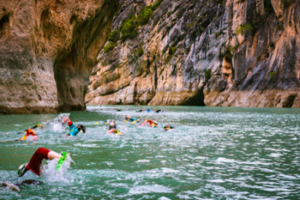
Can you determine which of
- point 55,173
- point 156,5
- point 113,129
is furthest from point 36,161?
point 156,5

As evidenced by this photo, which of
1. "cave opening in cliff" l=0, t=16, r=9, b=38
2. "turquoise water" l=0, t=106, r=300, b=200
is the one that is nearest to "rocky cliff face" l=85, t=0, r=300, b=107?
"cave opening in cliff" l=0, t=16, r=9, b=38

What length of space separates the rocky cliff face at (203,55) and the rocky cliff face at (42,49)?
27343 mm

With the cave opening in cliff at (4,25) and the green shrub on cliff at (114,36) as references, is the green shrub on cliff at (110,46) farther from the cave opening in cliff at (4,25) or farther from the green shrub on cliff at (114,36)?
the cave opening in cliff at (4,25)

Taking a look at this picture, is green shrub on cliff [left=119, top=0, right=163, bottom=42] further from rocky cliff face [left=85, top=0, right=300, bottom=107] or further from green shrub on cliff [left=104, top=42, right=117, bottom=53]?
green shrub on cliff [left=104, top=42, right=117, bottom=53]

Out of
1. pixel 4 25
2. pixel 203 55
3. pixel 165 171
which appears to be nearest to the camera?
pixel 165 171

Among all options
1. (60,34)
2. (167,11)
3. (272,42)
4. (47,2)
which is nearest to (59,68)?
(60,34)

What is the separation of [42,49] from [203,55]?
134ft

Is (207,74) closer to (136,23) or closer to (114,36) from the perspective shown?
(136,23)

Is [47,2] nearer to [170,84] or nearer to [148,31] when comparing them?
[170,84]

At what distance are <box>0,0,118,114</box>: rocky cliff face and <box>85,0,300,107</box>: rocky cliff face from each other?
27.3m

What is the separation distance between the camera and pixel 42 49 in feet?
94.2

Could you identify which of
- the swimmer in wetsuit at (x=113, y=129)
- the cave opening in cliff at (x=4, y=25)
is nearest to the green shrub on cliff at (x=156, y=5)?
the cave opening in cliff at (x=4, y=25)

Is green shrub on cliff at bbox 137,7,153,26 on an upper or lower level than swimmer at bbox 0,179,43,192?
upper

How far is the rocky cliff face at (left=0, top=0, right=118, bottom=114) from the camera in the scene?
78.2 feet
